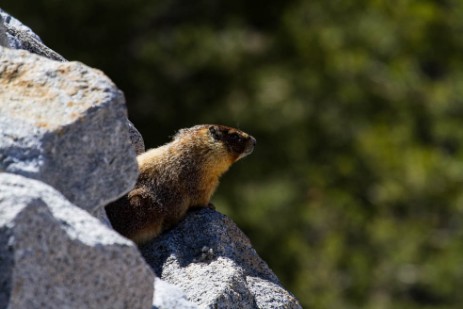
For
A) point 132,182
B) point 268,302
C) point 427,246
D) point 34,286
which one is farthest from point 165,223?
point 427,246

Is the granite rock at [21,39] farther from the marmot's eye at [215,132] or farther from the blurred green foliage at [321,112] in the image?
the blurred green foliage at [321,112]

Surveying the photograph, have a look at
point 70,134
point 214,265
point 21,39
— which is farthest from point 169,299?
point 21,39

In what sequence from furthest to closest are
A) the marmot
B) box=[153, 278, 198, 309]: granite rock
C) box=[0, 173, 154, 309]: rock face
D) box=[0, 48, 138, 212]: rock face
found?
1. the marmot
2. box=[153, 278, 198, 309]: granite rock
3. box=[0, 48, 138, 212]: rock face
4. box=[0, 173, 154, 309]: rock face

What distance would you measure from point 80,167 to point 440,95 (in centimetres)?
1861

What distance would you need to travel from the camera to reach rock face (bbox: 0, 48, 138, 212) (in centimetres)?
492

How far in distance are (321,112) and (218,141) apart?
15.0 metres

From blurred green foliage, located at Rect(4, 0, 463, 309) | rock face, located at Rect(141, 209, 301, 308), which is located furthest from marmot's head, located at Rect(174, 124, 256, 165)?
blurred green foliage, located at Rect(4, 0, 463, 309)

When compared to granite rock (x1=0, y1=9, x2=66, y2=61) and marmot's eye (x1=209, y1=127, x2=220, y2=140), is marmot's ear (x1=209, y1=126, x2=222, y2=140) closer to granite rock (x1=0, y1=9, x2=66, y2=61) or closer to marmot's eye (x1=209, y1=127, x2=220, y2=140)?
marmot's eye (x1=209, y1=127, x2=220, y2=140)

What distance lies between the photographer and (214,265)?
644 cm

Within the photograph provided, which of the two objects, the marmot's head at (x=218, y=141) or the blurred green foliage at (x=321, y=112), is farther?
the blurred green foliage at (x=321, y=112)

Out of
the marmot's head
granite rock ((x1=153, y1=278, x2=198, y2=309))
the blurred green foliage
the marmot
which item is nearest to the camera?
granite rock ((x1=153, y1=278, x2=198, y2=309))

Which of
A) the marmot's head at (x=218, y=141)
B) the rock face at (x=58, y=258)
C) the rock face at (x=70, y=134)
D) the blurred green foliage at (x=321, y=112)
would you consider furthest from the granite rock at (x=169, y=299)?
the blurred green foliage at (x=321, y=112)

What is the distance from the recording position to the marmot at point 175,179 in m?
6.94

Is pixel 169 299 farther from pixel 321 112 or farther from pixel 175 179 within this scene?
pixel 321 112
